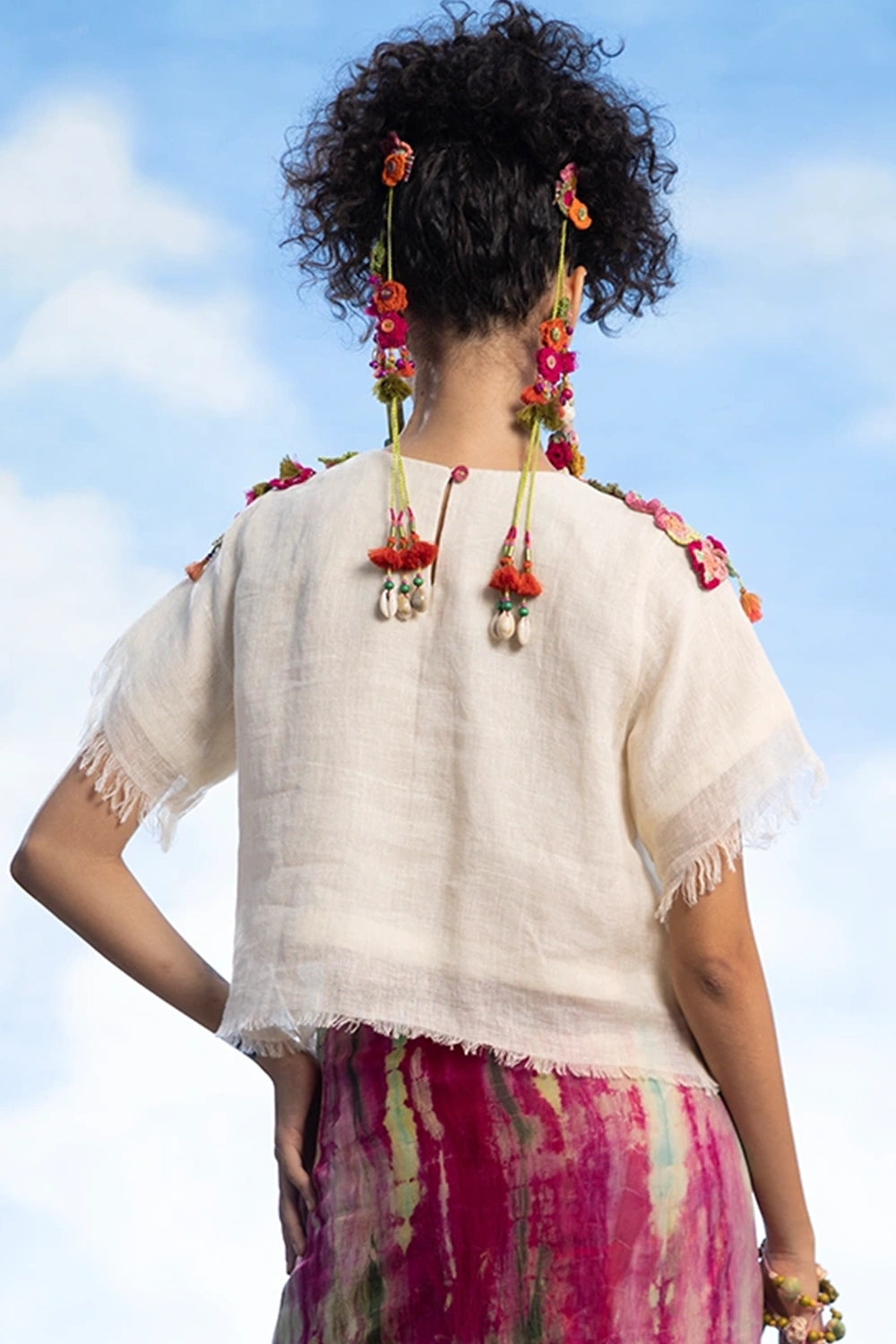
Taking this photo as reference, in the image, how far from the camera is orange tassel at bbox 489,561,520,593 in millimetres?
1987

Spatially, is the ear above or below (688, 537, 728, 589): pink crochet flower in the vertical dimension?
above

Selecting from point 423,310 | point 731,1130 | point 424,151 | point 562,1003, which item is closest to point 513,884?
point 562,1003

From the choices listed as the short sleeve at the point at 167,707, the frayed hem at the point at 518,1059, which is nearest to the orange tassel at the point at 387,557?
the short sleeve at the point at 167,707

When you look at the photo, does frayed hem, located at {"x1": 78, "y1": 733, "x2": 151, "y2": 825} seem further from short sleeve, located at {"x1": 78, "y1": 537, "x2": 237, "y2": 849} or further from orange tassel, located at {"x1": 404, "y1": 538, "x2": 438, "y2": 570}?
orange tassel, located at {"x1": 404, "y1": 538, "x2": 438, "y2": 570}

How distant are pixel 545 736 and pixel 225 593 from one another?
1.43ft

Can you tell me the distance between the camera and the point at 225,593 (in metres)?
2.20

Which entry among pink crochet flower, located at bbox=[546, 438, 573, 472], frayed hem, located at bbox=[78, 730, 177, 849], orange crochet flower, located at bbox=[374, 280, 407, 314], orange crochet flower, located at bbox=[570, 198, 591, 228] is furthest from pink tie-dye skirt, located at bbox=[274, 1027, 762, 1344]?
orange crochet flower, located at bbox=[570, 198, 591, 228]

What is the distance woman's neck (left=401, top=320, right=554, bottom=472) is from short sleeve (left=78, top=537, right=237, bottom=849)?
283 millimetres

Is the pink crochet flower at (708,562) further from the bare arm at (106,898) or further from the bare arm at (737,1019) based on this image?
the bare arm at (106,898)

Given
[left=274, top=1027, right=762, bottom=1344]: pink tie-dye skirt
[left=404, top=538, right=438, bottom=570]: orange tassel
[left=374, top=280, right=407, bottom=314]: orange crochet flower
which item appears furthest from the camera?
[left=374, top=280, right=407, bottom=314]: orange crochet flower

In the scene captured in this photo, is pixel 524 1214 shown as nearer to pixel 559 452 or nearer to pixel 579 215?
pixel 559 452

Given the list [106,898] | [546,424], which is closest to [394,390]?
[546,424]

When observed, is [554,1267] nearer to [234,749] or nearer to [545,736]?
[545,736]

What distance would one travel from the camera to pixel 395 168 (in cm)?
217
